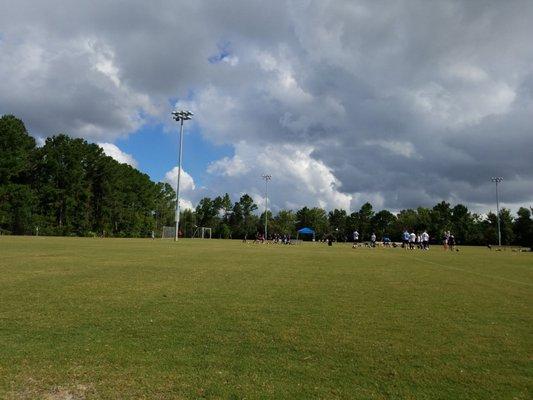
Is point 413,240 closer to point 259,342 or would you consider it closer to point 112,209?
point 259,342

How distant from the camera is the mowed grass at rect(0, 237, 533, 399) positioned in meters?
5.55

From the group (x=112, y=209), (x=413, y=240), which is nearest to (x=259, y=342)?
(x=413, y=240)

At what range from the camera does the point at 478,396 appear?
17.8ft

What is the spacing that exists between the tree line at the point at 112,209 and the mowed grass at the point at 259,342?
265ft

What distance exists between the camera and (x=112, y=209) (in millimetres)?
108000

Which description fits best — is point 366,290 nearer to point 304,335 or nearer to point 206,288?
point 206,288

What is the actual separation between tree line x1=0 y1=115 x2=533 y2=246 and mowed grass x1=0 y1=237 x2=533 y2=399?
80869 millimetres

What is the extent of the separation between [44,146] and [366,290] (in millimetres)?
94733

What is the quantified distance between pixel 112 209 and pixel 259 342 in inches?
4216

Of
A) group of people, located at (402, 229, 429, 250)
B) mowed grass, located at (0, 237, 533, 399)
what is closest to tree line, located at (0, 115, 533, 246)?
group of people, located at (402, 229, 429, 250)

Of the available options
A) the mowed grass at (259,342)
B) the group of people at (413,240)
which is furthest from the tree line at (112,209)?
the mowed grass at (259,342)

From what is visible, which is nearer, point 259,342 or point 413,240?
point 259,342

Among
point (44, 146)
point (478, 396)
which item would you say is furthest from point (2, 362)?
point (44, 146)

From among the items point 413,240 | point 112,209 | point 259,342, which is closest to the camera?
point 259,342
